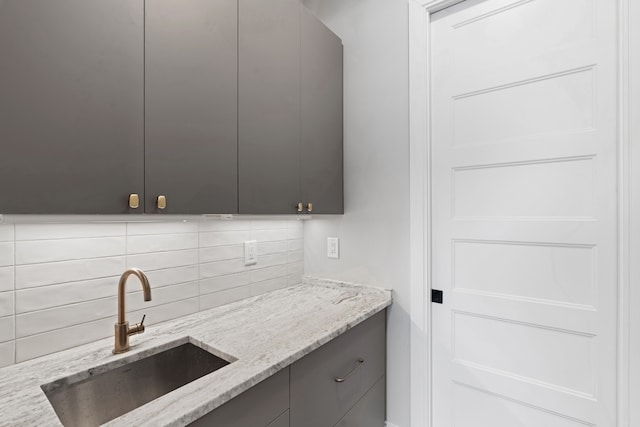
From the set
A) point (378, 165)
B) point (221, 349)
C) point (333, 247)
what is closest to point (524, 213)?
point (378, 165)

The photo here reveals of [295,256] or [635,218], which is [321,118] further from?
[635,218]

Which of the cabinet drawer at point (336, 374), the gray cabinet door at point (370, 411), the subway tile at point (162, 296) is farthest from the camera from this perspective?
the gray cabinet door at point (370, 411)

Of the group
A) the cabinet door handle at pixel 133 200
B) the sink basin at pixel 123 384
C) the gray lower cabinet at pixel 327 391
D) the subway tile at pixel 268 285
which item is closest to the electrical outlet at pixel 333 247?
the subway tile at pixel 268 285

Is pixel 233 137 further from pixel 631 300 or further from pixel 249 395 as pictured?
pixel 631 300

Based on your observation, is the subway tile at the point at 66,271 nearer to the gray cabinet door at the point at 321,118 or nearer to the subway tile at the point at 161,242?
the subway tile at the point at 161,242

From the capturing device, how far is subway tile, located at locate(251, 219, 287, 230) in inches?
67.8

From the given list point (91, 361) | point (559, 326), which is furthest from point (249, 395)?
point (559, 326)

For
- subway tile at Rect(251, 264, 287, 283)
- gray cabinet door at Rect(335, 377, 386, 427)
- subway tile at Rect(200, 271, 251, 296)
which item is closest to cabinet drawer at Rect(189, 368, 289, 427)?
gray cabinet door at Rect(335, 377, 386, 427)

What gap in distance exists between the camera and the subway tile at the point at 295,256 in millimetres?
1931

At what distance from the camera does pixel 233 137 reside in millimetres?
1188

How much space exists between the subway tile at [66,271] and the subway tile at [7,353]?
0.17 metres

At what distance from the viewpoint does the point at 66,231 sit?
42.1 inches

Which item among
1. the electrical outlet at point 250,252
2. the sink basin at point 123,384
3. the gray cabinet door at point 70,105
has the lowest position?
the sink basin at point 123,384

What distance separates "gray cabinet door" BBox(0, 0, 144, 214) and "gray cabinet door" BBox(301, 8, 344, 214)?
767mm
